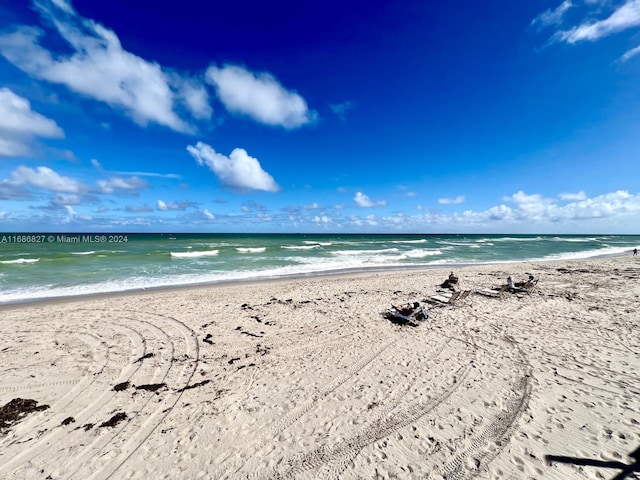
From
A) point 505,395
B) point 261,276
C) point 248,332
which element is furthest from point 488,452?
point 261,276

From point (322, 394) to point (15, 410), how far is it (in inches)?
216

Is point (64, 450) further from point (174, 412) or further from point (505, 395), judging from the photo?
point (505, 395)

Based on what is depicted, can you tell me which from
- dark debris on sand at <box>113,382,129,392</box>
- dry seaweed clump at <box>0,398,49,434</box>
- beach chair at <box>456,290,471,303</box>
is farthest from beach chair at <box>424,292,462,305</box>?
dry seaweed clump at <box>0,398,49,434</box>

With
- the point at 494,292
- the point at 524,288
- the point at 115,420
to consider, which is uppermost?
the point at 524,288

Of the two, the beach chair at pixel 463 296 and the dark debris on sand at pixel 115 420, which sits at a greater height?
the beach chair at pixel 463 296

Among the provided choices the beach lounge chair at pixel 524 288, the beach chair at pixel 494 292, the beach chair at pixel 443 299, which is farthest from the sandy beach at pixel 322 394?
the beach lounge chair at pixel 524 288

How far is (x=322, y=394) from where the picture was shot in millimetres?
5277

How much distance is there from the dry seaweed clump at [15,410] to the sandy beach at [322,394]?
0.13ft

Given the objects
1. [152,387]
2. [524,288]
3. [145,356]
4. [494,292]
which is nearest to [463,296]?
[494,292]

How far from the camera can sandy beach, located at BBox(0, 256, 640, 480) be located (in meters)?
3.77

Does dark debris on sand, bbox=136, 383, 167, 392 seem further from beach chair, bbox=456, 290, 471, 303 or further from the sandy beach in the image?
beach chair, bbox=456, 290, 471, 303

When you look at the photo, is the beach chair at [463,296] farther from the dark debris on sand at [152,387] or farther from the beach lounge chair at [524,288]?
the dark debris on sand at [152,387]

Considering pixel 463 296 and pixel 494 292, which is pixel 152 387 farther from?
pixel 494 292

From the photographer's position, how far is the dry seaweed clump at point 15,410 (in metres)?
4.62
